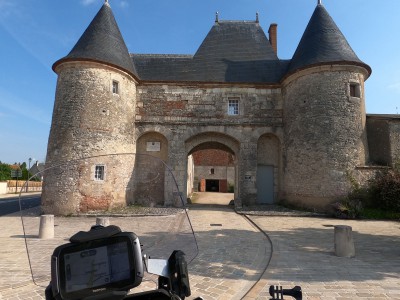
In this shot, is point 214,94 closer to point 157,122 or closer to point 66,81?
point 157,122

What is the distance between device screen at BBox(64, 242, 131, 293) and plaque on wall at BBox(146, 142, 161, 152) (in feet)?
Result: 42.2

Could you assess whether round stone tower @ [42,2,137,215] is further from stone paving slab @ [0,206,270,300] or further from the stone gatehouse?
stone paving slab @ [0,206,270,300]

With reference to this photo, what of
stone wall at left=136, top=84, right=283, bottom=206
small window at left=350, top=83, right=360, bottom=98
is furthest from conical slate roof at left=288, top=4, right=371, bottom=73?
stone wall at left=136, top=84, right=283, bottom=206

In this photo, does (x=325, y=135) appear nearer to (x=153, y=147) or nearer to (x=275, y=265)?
(x=153, y=147)

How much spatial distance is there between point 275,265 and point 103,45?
39.5ft

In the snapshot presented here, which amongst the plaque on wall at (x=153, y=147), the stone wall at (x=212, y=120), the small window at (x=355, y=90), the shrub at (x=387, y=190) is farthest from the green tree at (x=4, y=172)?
the shrub at (x=387, y=190)

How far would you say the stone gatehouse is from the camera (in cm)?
1170

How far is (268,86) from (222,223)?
8092mm

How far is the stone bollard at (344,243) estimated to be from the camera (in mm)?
5285

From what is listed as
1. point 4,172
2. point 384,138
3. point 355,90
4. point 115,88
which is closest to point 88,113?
point 115,88

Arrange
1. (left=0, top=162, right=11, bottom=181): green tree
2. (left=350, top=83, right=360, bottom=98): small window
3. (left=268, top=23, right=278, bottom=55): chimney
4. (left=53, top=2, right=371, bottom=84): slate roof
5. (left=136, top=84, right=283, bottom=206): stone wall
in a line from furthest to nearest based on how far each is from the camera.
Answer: (left=0, top=162, right=11, bottom=181): green tree, (left=268, top=23, right=278, bottom=55): chimney, (left=136, top=84, right=283, bottom=206): stone wall, (left=53, top=2, right=371, bottom=84): slate roof, (left=350, top=83, right=360, bottom=98): small window

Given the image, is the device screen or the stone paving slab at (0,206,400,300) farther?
the stone paving slab at (0,206,400,300)

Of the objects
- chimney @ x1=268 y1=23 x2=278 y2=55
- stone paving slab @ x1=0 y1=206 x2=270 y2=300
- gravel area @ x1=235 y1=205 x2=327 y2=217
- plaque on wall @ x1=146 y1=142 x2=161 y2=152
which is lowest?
stone paving slab @ x1=0 y1=206 x2=270 y2=300

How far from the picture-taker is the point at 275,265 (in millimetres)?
4766
